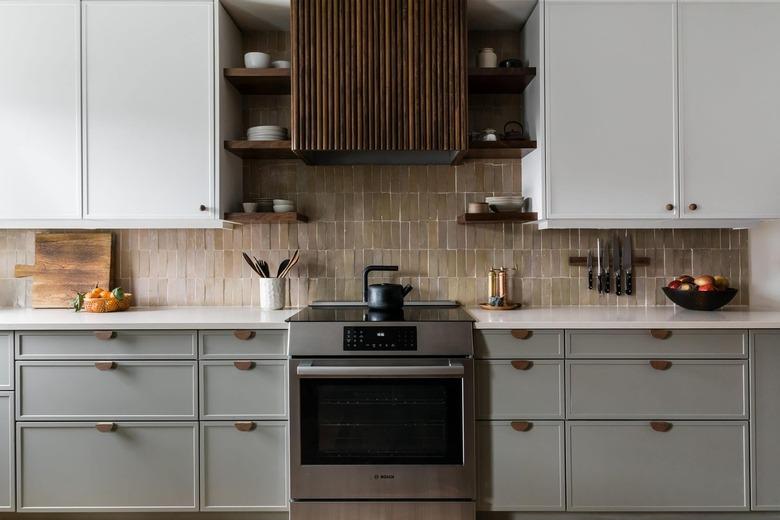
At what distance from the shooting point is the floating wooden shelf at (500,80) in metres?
2.59

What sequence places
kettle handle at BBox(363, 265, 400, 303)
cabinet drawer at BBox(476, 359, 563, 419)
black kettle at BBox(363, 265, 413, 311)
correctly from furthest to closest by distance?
kettle handle at BBox(363, 265, 400, 303), black kettle at BBox(363, 265, 413, 311), cabinet drawer at BBox(476, 359, 563, 419)

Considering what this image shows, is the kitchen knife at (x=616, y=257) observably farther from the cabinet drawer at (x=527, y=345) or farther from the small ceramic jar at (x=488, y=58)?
the small ceramic jar at (x=488, y=58)

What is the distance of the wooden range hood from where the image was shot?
2.50 metres

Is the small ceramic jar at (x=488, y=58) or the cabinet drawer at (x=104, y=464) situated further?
the small ceramic jar at (x=488, y=58)

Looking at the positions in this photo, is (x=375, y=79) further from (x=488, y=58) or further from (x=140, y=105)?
(x=140, y=105)

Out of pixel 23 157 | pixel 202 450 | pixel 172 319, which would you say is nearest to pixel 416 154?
pixel 172 319

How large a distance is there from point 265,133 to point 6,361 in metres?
1.53

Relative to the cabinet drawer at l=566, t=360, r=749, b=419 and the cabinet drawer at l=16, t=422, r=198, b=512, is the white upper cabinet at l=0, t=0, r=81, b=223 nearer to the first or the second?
the cabinet drawer at l=16, t=422, r=198, b=512

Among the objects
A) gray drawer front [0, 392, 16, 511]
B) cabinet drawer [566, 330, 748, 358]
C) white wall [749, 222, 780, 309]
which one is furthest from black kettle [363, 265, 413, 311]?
white wall [749, 222, 780, 309]

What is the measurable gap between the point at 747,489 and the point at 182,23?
328 centimetres

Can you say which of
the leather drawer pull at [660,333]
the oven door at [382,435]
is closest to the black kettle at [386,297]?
the oven door at [382,435]

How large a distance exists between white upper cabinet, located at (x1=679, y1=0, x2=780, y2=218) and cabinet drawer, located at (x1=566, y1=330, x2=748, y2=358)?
2.25 feet

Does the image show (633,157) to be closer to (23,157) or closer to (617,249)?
(617,249)

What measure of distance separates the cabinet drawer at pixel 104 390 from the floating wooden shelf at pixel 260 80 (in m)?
1.39
